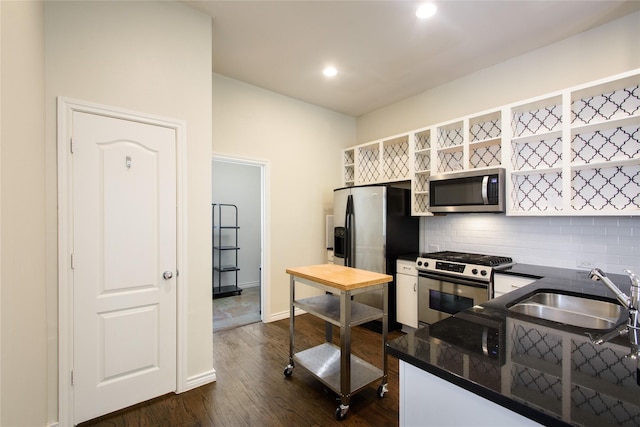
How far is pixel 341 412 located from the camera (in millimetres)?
2061

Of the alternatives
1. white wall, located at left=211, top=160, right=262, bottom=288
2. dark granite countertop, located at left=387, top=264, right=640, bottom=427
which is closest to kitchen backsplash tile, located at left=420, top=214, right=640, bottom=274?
dark granite countertop, located at left=387, top=264, right=640, bottom=427

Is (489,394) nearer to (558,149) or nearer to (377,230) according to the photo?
(377,230)

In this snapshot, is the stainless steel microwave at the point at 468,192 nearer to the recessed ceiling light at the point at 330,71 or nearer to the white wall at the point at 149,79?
the recessed ceiling light at the point at 330,71

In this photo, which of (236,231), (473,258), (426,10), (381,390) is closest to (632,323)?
(381,390)

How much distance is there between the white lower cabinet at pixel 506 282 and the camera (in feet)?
8.47

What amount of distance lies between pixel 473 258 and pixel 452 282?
0.36 meters

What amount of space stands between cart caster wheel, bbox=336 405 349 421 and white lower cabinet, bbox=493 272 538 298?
172cm

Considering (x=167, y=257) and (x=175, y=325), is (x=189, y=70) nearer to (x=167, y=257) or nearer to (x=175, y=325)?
(x=167, y=257)

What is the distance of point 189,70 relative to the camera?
7.92 feet

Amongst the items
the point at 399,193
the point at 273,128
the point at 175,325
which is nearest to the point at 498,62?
the point at 399,193

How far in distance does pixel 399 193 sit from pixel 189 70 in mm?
2612

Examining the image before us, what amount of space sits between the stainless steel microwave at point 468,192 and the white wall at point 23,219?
3354 millimetres

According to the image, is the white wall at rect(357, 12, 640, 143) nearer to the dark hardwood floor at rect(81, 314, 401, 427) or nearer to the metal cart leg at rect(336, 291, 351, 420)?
the metal cart leg at rect(336, 291, 351, 420)

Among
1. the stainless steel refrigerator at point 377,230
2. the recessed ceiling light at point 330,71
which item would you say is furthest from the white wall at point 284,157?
the recessed ceiling light at point 330,71
